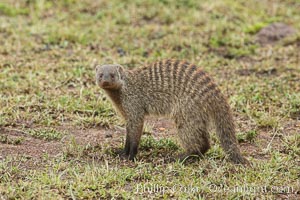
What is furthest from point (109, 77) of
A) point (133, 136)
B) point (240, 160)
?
point (240, 160)

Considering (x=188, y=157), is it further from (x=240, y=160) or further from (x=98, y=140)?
(x=98, y=140)

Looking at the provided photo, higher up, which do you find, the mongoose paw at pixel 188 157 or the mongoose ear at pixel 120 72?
the mongoose ear at pixel 120 72

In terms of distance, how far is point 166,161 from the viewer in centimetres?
518

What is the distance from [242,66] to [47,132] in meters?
3.02

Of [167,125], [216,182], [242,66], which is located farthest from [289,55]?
[216,182]

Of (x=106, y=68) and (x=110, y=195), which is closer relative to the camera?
(x=110, y=195)

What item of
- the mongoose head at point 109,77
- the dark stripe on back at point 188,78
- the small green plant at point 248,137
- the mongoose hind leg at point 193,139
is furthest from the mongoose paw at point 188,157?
the mongoose head at point 109,77

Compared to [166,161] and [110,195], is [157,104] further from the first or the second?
[110,195]

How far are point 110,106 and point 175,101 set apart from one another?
1.30m

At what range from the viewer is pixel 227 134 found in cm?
510

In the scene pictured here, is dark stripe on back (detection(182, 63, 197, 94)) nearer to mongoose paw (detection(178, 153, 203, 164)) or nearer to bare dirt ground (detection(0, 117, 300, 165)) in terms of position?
mongoose paw (detection(178, 153, 203, 164))

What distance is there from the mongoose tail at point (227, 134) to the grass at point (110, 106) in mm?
115

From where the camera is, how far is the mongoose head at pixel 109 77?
5285 millimetres

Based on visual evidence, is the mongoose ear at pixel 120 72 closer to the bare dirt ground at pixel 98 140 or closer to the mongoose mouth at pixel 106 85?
the mongoose mouth at pixel 106 85
